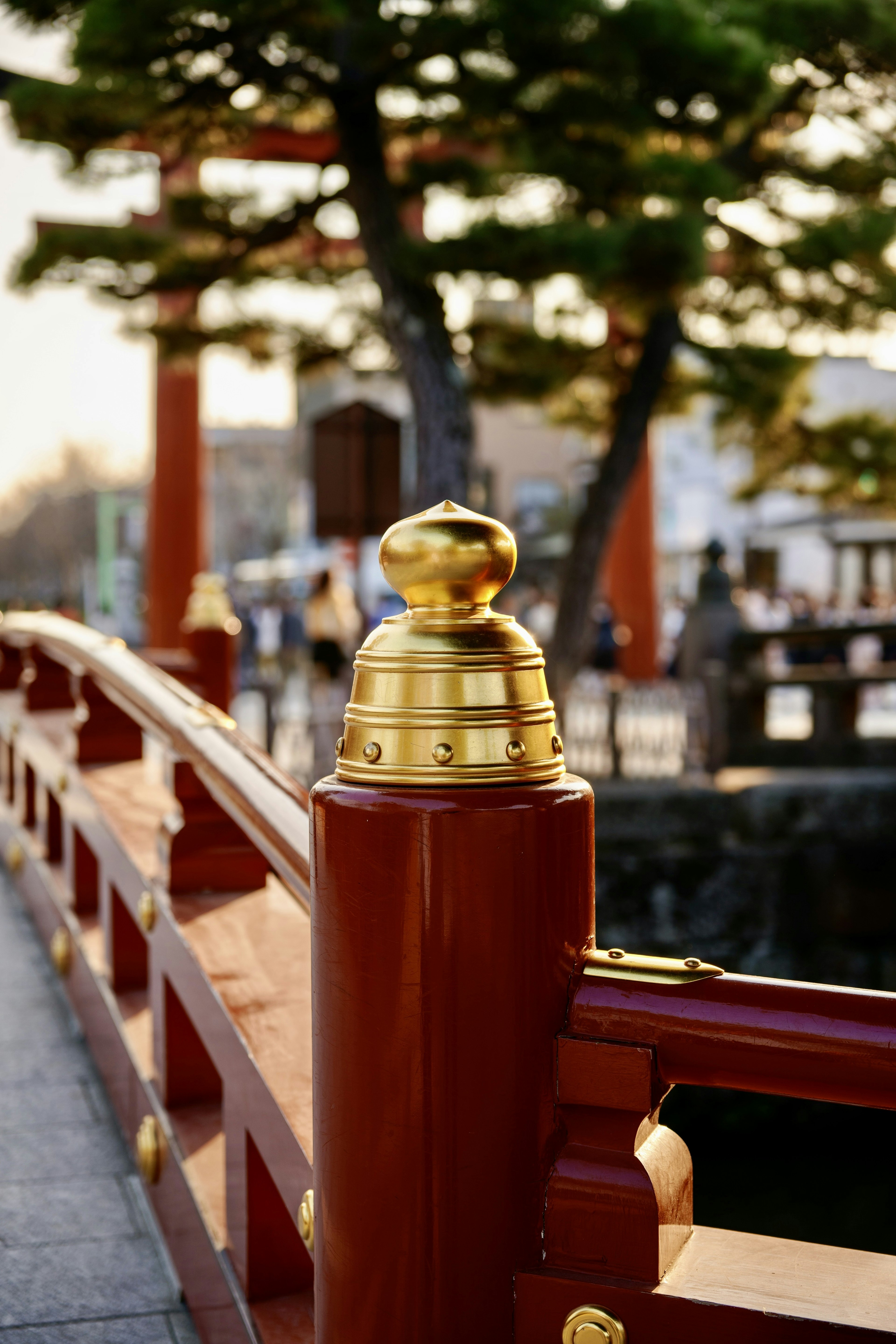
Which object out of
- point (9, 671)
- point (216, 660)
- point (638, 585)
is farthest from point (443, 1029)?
point (638, 585)

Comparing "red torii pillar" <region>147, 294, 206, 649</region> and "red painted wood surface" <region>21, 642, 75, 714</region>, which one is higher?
"red torii pillar" <region>147, 294, 206, 649</region>

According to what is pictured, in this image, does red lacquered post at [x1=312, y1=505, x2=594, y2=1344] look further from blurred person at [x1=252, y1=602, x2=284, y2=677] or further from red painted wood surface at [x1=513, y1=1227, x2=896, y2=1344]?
blurred person at [x1=252, y1=602, x2=284, y2=677]

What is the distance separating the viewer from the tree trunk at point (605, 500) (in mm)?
9844

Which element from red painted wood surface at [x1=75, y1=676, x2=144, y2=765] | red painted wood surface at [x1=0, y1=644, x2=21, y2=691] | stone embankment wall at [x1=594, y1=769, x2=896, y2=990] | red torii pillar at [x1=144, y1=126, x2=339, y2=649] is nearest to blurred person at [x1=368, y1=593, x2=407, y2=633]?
red torii pillar at [x1=144, y1=126, x2=339, y2=649]

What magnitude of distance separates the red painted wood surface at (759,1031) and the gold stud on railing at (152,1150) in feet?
Answer: 4.03

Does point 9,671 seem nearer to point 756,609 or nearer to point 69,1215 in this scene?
point 69,1215

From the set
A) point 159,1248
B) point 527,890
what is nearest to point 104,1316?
point 159,1248

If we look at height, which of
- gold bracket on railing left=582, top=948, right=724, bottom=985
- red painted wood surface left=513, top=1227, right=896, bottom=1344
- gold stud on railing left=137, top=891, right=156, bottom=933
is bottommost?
red painted wood surface left=513, top=1227, right=896, bottom=1344

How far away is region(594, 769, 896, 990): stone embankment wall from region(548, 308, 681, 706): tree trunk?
3.84 feet

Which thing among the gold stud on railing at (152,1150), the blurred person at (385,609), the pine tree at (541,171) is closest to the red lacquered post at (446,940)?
the gold stud on railing at (152,1150)

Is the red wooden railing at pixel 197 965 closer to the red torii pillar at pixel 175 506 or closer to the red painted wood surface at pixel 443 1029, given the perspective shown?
the red painted wood surface at pixel 443 1029

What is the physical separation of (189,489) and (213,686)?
8.89m

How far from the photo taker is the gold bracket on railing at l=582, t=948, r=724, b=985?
104 cm

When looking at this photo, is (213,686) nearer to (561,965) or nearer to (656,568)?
(561,965)
